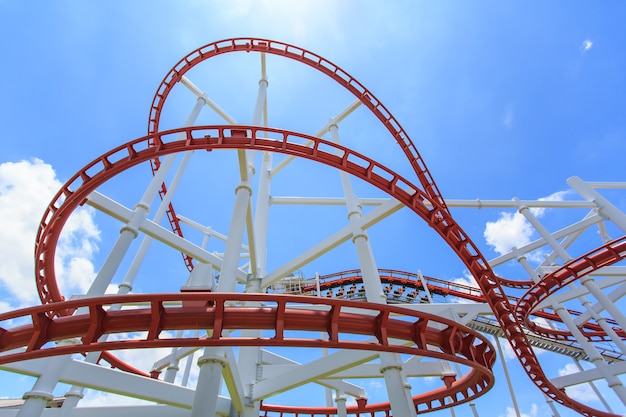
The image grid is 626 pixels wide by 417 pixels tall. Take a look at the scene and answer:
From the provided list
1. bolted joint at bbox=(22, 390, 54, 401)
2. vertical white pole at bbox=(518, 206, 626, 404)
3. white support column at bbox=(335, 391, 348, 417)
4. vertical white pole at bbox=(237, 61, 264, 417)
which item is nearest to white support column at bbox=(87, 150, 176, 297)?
bolted joint at bbox=(22, 390, 54, 401)

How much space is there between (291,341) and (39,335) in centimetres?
234

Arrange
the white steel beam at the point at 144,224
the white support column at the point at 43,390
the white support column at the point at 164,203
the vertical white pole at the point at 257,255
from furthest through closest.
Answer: the white support column at the point at 164,203
the white steel beam at the point at 144,224
the vertical white pole at the point at 257,255
the white support column at the point at 43,390

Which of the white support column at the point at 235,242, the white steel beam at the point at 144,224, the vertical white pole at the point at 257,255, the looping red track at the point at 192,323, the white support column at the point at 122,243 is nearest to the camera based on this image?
the looping red track at the point at 192,323

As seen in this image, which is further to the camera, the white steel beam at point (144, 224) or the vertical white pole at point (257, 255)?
the white steel beam at point (144, 224)

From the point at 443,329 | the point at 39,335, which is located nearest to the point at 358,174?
the point at 443,329

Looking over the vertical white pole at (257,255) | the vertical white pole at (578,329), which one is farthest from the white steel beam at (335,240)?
the vertical white pole at (578,329)

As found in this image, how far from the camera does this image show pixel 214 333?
11.4ft

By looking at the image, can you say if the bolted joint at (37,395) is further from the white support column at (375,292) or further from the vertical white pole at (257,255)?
the white support column at (375,292)

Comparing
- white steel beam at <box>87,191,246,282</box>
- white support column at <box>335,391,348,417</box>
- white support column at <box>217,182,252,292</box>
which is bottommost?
white support column at <box>335,391,348,417</box>

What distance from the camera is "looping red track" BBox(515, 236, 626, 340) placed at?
7704mm

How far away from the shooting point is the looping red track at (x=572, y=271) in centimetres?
770

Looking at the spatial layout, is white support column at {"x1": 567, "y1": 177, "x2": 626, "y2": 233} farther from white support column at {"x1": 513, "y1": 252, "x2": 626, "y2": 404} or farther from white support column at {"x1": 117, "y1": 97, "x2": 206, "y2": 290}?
white support column at {"x1": 117, "y1": 97, "x2": 206, "y2": 290}

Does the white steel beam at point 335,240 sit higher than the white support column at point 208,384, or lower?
higher

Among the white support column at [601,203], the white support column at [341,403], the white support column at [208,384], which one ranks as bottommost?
the white support column at [208,384]
